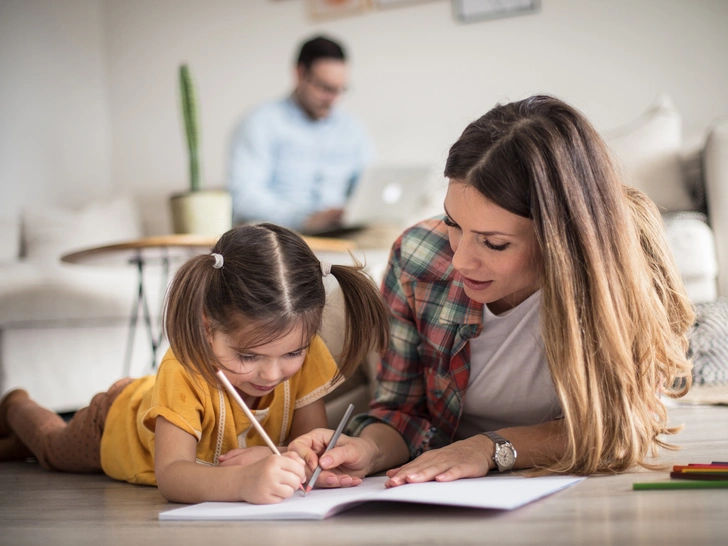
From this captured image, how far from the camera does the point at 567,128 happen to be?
1.03 m

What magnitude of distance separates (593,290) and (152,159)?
3.63 m

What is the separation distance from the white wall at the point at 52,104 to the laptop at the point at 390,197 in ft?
5.38

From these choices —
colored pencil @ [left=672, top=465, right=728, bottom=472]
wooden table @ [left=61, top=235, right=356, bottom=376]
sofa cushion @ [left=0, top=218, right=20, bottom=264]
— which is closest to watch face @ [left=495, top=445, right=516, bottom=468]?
colored pencil @ [left=672, top=465, right=728, bottom=472]

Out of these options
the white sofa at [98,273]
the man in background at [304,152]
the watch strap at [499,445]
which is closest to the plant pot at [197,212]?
the white sofa at [98,273]

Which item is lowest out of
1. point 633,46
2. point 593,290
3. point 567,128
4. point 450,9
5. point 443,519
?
point 443,519

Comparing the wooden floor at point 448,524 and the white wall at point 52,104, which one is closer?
the wooden floor at point 448,524

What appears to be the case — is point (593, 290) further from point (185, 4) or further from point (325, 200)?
point (185, 4)

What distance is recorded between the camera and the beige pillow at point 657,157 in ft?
7.78

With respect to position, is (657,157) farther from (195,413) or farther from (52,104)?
(52,104)

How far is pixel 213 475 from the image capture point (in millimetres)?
984

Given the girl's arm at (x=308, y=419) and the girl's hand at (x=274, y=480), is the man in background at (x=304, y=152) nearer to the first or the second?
the girl's arm at (x=308, y=419)

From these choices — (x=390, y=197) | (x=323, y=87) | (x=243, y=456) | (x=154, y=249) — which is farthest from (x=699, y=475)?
(x=323, y=87)

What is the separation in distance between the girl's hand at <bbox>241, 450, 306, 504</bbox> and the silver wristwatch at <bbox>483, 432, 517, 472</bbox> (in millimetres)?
286

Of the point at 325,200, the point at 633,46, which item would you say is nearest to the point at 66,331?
the point at 325,200
